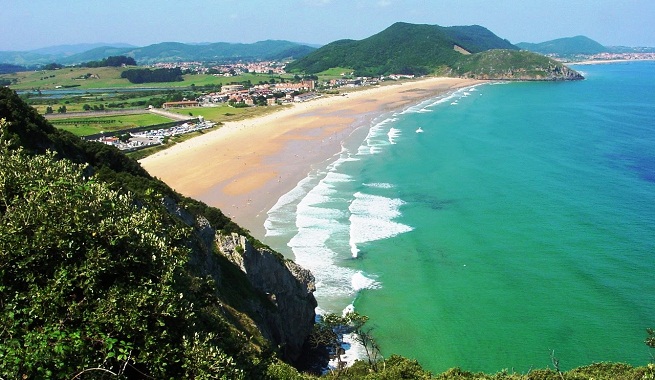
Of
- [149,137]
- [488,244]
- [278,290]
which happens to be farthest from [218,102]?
[278,290]

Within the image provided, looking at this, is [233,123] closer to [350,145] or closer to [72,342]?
[350,145]

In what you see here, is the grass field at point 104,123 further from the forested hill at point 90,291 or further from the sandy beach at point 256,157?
the forested hill at point 90,291

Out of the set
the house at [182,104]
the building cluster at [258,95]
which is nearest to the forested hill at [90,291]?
the house at [182,104]

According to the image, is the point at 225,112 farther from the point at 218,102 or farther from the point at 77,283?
the point at 77,283

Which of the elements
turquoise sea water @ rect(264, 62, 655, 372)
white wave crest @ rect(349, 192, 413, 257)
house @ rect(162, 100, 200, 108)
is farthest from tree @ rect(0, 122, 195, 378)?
house @ rect(162, 100, 200, 108)

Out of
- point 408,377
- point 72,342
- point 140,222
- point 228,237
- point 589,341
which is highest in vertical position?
point 140,222

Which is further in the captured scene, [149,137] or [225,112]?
[225,112]

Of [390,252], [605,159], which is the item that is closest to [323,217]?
[390,252]

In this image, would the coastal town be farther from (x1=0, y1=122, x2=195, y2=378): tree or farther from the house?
(x1=0, y1=122, x2=195, y2=378): tree
